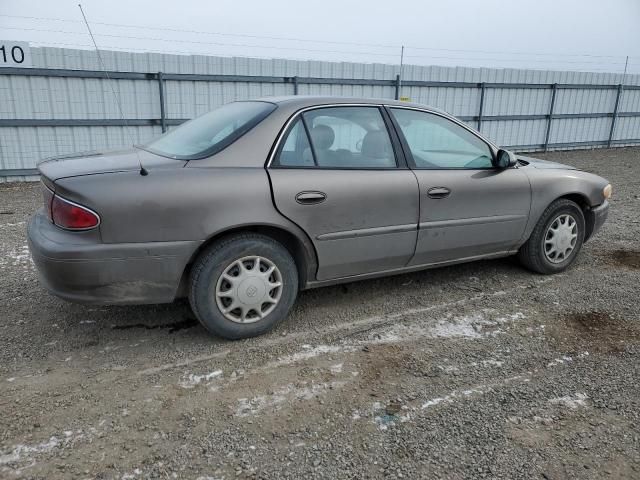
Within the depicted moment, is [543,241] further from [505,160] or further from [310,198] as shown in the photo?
[310,198]

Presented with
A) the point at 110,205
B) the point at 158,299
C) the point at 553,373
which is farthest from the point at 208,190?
the point at 553,373

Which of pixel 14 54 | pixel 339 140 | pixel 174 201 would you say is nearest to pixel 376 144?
pixel 339 140

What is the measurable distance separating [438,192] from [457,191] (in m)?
0.19

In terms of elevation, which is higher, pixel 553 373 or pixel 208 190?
pixel 208 190

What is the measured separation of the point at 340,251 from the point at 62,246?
1684 millimetres

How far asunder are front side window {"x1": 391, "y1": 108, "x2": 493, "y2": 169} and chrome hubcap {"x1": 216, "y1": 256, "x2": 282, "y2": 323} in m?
1.38

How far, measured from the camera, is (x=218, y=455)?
7.29 ft

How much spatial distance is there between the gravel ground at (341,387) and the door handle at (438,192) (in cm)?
85

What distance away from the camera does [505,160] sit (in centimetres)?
399

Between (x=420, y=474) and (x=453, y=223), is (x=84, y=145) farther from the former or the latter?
(x=420, y=474)

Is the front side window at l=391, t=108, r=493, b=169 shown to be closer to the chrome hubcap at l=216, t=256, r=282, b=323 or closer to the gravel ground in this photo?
the gravel ground

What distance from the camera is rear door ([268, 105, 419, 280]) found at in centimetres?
322

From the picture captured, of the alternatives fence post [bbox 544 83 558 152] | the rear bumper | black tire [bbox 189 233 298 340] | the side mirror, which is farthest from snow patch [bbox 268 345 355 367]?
fence post [bbox 544 83 558 152]

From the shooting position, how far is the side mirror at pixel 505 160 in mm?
3983
